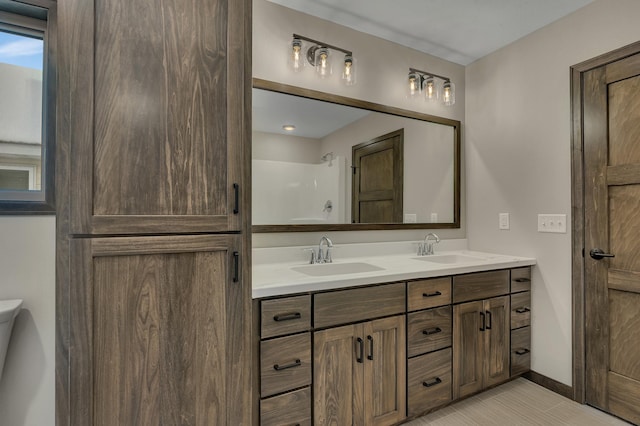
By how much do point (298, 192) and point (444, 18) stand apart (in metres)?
1.53

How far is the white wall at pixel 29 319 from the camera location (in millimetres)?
1226

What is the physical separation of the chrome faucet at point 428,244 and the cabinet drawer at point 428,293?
0.60m

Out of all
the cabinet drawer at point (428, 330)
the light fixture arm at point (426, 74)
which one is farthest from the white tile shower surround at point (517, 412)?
the light fixture arm at point (426, 74)

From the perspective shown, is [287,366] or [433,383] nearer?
[287,366]

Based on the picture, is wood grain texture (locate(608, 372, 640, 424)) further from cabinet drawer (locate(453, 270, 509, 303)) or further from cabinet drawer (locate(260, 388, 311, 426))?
cabinet drawer (locate(260, 388, 311, 426))

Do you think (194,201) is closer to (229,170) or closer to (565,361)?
(229,170)

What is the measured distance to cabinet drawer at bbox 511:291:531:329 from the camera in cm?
220

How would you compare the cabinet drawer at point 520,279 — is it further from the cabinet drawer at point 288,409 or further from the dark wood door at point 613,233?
the cabinet drawer at point 288,409

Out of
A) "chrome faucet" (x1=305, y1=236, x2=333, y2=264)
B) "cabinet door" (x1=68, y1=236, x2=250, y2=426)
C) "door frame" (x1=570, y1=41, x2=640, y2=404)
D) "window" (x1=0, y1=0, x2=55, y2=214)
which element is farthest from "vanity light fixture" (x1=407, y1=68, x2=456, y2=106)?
"window" (x1=0, y1=0, x2=55, y2=214)

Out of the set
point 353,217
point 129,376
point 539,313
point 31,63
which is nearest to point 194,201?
point 129,376

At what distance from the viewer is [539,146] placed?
2.28m

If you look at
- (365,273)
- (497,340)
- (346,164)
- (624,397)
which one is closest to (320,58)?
(346,164)

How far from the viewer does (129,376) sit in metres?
1.11

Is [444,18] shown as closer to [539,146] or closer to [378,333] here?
[539,146]
